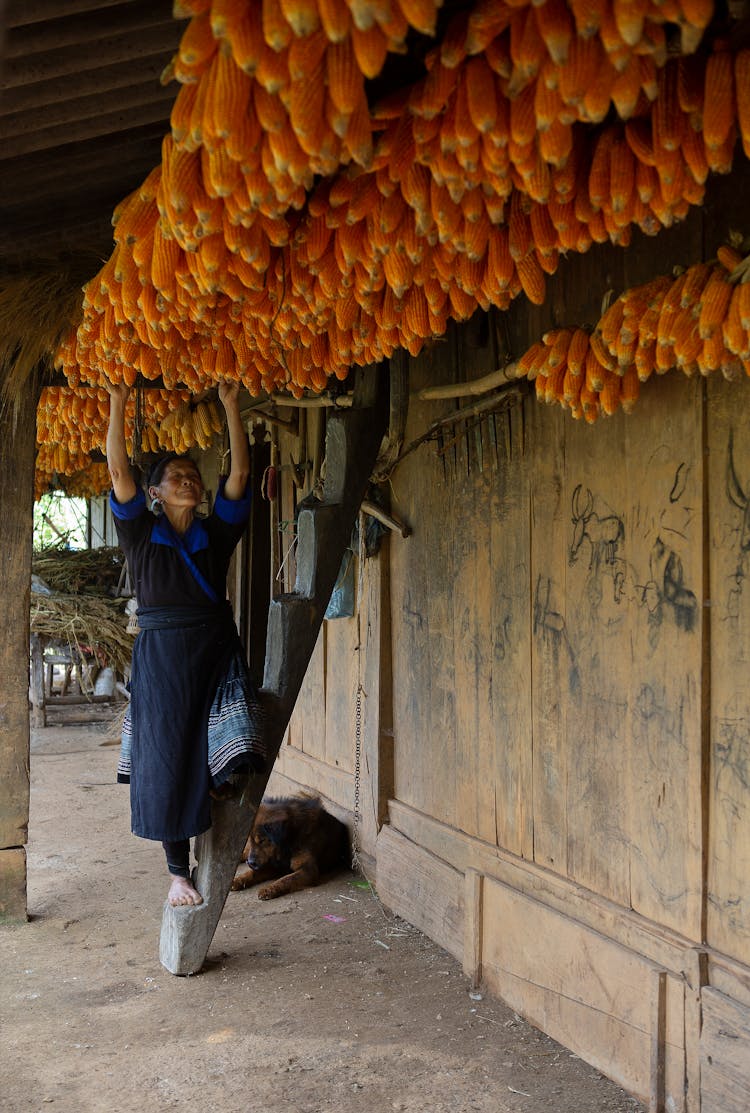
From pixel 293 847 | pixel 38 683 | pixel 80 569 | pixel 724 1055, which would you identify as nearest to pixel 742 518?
pixel 724 1055

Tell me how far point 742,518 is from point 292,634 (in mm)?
2236

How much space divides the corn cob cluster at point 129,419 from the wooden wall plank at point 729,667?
9.55 ft

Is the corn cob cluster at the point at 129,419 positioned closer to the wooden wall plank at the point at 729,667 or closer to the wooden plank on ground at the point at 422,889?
the wooden plank on ground at the point at 422,889

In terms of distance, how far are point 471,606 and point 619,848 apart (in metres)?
1.29

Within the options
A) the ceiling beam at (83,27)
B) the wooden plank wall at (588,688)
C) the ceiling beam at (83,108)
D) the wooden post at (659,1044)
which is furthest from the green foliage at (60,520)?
the wooden post at (659,1044)

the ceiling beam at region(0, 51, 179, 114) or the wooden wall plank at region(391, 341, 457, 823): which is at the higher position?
the ceiling beam at region(0, 51, 179, 114)

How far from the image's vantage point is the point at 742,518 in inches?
111

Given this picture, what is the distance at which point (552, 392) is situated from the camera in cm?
303

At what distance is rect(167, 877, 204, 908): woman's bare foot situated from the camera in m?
4.21

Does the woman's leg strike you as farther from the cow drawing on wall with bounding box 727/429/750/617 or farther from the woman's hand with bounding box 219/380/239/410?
the cow drawing on wall with bounding box 727/429/750/617

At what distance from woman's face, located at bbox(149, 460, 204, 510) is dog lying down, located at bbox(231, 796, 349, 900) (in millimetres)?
1920

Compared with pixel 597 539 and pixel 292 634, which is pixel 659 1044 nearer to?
pixel 597 539

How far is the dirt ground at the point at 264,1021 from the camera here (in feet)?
10.5

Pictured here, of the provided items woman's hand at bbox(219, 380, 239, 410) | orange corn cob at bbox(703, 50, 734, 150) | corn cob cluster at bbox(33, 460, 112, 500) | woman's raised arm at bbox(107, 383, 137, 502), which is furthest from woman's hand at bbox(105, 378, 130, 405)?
corn cob cluster at bbox(33, 460, 112, 500)
